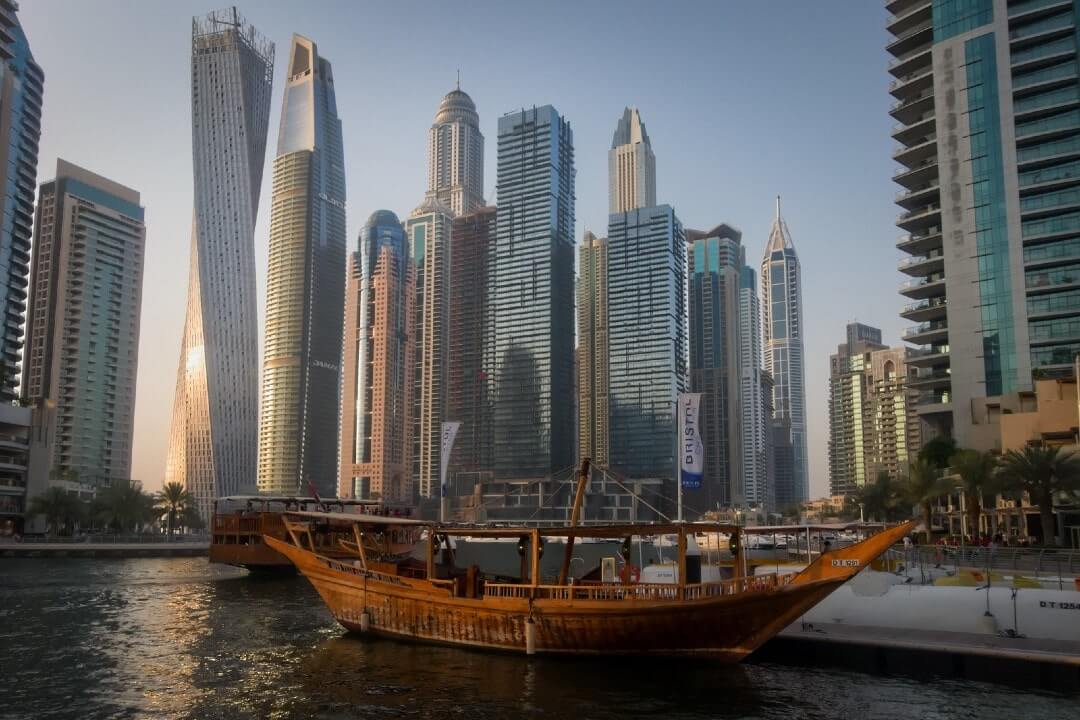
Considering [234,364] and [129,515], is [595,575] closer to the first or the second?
[129,515]

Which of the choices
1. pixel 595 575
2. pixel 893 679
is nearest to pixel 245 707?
pixel 595 575

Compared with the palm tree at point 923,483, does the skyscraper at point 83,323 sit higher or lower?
higher

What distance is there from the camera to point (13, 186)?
137 metres

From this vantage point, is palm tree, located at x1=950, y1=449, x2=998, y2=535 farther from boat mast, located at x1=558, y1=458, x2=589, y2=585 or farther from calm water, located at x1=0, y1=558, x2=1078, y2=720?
calm water, located at x1=0, y1=558, x2=1078, y2=720

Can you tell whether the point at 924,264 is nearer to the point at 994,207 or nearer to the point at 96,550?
the point at 994,207

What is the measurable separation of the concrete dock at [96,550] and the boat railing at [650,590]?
77829 millimetres

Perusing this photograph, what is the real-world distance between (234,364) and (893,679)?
628 ft

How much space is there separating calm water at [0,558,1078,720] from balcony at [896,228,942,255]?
75.4 metres

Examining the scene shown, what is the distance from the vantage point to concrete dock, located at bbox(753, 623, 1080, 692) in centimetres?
2411

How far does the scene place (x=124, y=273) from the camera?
193500 millimetres

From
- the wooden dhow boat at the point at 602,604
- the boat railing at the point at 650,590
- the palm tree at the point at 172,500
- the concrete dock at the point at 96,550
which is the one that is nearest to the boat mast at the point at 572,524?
the wooden dhow boat at the point at 602,604

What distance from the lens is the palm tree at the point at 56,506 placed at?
351 ft

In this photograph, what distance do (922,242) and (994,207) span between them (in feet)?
27.1

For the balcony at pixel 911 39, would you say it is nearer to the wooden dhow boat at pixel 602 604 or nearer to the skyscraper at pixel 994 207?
the skyscraper at pixel 994 207
